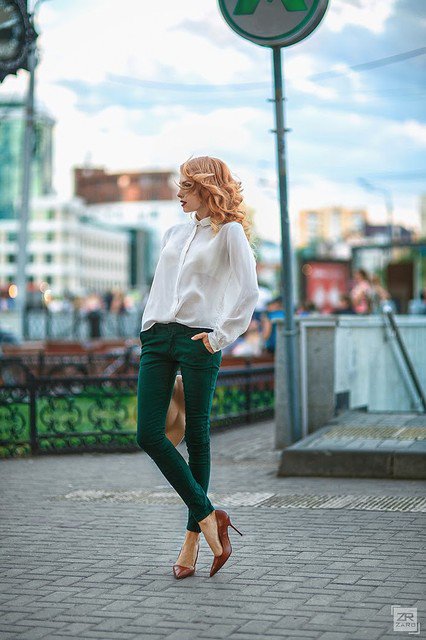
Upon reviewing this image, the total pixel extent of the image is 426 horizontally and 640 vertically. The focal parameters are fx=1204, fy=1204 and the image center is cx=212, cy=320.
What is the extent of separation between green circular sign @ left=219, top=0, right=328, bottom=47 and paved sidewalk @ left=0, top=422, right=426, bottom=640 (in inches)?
129

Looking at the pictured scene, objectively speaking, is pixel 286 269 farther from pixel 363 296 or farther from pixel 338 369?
pixel 363 296

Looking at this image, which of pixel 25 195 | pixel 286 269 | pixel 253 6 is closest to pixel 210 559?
pixel 253 6

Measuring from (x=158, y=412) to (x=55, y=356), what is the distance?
609 inches

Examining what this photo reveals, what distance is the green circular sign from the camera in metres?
8.63

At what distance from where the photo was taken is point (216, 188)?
5562 millimetres

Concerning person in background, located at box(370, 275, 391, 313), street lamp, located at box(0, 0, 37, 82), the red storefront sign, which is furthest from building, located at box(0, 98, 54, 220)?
street lamp, located at box(0, 0, 37, 82)

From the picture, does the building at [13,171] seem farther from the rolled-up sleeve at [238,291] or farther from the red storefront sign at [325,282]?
the rolled-up sleeve at [238,291]

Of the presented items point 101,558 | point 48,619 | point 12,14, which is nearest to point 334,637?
point 48,619

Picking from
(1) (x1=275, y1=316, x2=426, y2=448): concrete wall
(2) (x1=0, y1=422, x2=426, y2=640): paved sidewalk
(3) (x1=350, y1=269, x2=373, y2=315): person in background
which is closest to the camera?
(2) (x1=0, y1=422, x2=426, y2=640): paved sidewalk

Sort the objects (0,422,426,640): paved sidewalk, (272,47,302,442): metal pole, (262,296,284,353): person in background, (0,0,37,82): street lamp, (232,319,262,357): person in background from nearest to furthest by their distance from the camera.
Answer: (0,422,426,640): paved sidewalk
(0,0,37,82): street lamp
(272,47,302,442): metal pole
(262,296,284,353): person in background
(232,319,262,357): person in background

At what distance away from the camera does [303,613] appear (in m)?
4.82

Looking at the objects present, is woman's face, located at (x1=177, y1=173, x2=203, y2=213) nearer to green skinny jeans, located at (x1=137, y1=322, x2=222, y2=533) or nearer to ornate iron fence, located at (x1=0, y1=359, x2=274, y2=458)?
green skinny jeans, located at (x1=137, y1=322, x2=222, y2=533)

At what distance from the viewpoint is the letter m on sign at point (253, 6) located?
339 inches

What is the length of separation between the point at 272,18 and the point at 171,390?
4.08 meters
